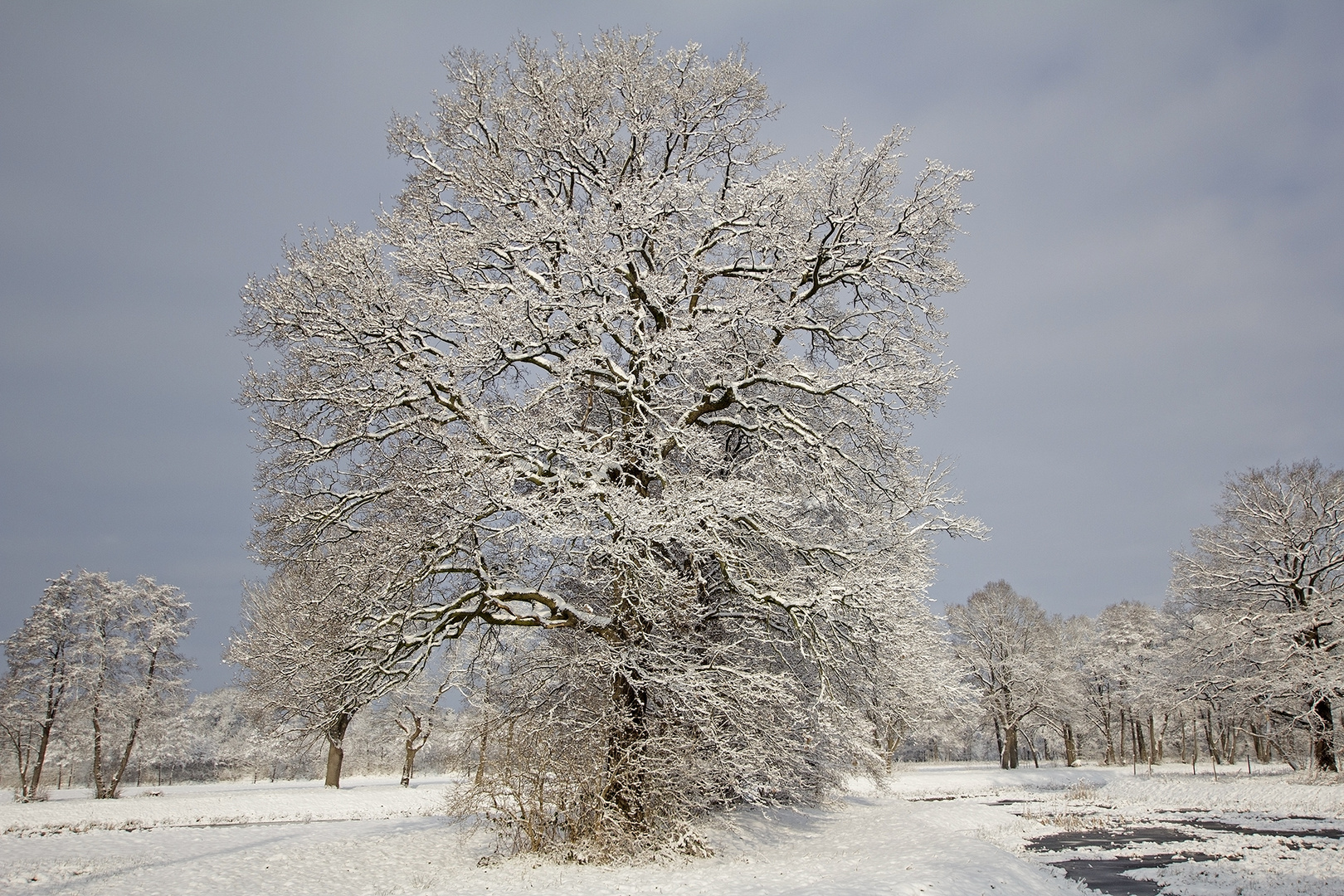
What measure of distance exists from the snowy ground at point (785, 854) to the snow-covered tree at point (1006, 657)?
22938 millimetres

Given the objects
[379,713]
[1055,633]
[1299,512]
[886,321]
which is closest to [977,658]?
[1055,633]

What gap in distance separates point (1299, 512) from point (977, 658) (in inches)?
846

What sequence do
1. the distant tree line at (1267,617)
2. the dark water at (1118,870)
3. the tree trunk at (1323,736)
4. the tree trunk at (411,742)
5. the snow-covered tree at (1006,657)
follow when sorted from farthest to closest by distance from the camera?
the snow-covered tree at (1006,657) < the tree trunk at (411,742) < the distant tree line at (1267,617) < the tree trunk at (1323,736) < the dark water at (1118,870)

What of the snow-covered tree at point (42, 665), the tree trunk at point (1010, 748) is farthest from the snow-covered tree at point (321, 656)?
the tree trunk at point (1010, 748)

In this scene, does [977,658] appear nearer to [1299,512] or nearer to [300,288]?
[1299,512]

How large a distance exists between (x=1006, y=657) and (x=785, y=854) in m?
39.2

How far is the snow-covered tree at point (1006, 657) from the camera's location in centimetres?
4250

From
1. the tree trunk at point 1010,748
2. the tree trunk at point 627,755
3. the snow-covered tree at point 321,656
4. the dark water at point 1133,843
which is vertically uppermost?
the snow-covered tree at point 321,656

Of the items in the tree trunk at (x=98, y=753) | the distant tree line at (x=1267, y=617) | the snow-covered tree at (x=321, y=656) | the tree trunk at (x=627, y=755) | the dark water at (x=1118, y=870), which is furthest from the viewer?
the tree trunk at (x=98, y=753)

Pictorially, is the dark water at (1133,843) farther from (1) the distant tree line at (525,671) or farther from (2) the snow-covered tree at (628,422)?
(2) the snow-covered tree at (628,422)

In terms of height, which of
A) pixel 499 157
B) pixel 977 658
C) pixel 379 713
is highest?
pixel 499 157

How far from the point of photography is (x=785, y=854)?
10.2m

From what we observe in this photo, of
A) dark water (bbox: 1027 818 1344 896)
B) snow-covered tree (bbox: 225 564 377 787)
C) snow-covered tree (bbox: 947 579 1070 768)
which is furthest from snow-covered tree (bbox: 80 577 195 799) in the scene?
snow-covered tree (bbox: 947 579 1070 768)

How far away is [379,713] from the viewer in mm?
36906
